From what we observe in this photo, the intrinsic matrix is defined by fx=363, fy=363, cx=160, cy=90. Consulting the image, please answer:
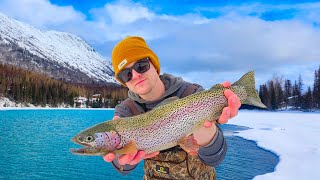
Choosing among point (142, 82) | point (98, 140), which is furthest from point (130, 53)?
point (98, 140)

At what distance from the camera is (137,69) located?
163 inches

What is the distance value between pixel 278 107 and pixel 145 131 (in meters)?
103

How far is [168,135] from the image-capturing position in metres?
3.87

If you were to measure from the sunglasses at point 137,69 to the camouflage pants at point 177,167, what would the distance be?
102cm

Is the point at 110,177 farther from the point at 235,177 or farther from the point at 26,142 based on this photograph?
the point at 26,142

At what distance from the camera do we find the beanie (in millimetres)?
4177

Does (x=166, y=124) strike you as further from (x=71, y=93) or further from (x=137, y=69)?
(x=71, y=93)

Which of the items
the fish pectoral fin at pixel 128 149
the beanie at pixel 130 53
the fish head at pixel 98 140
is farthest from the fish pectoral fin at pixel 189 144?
the beanie at pixel 130 53

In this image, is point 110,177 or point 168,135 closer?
point 168,135

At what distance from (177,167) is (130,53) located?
144cm

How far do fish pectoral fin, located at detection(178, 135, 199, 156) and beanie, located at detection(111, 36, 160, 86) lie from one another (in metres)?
1.04

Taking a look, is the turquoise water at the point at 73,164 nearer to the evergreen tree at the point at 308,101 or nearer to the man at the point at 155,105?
the man at the point at 155,105

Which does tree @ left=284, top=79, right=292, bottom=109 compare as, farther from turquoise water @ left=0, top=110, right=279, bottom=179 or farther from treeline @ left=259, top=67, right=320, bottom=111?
turquoise water @ left=0, top=110, right=279, bottom=179

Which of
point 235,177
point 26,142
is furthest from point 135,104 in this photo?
point 26,142
